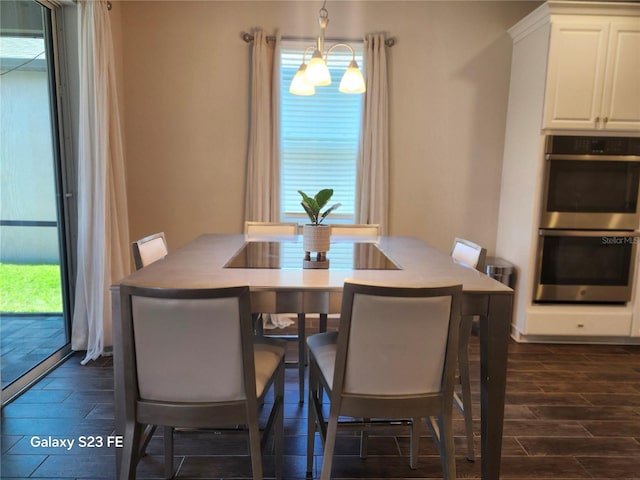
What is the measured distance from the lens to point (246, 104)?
3.55 m

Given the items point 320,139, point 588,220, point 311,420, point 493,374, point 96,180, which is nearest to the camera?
point 493,374

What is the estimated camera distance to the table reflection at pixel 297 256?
190 centimetres

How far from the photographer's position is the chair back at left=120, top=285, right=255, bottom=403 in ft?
4.27

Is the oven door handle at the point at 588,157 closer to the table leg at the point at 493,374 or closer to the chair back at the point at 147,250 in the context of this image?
the table leg at the point at 493,374

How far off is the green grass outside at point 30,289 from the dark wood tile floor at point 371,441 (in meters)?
0.45

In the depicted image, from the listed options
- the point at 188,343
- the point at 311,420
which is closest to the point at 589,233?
the point at 311,420

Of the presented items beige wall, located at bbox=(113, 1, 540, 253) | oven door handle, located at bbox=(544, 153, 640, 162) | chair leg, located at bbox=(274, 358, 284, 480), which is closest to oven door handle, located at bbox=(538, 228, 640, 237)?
oven door handle, located at bbox=(544, 153, 640, 162)

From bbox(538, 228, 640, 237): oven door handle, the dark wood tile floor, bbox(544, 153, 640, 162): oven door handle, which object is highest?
bbox(544, 153, 640, 162): oven door handle

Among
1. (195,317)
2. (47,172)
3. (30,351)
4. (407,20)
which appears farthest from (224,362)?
(407,20)

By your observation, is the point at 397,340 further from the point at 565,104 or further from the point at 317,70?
the point at 565,104

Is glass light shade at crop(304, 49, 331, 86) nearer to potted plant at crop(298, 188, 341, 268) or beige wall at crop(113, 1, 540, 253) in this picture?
potted plant at crop(298, 188, 341, 268)

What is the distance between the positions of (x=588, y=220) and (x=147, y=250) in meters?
3.08

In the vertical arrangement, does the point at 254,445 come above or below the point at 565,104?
below

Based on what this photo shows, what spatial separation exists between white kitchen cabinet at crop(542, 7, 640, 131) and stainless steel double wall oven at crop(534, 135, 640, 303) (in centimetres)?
15
